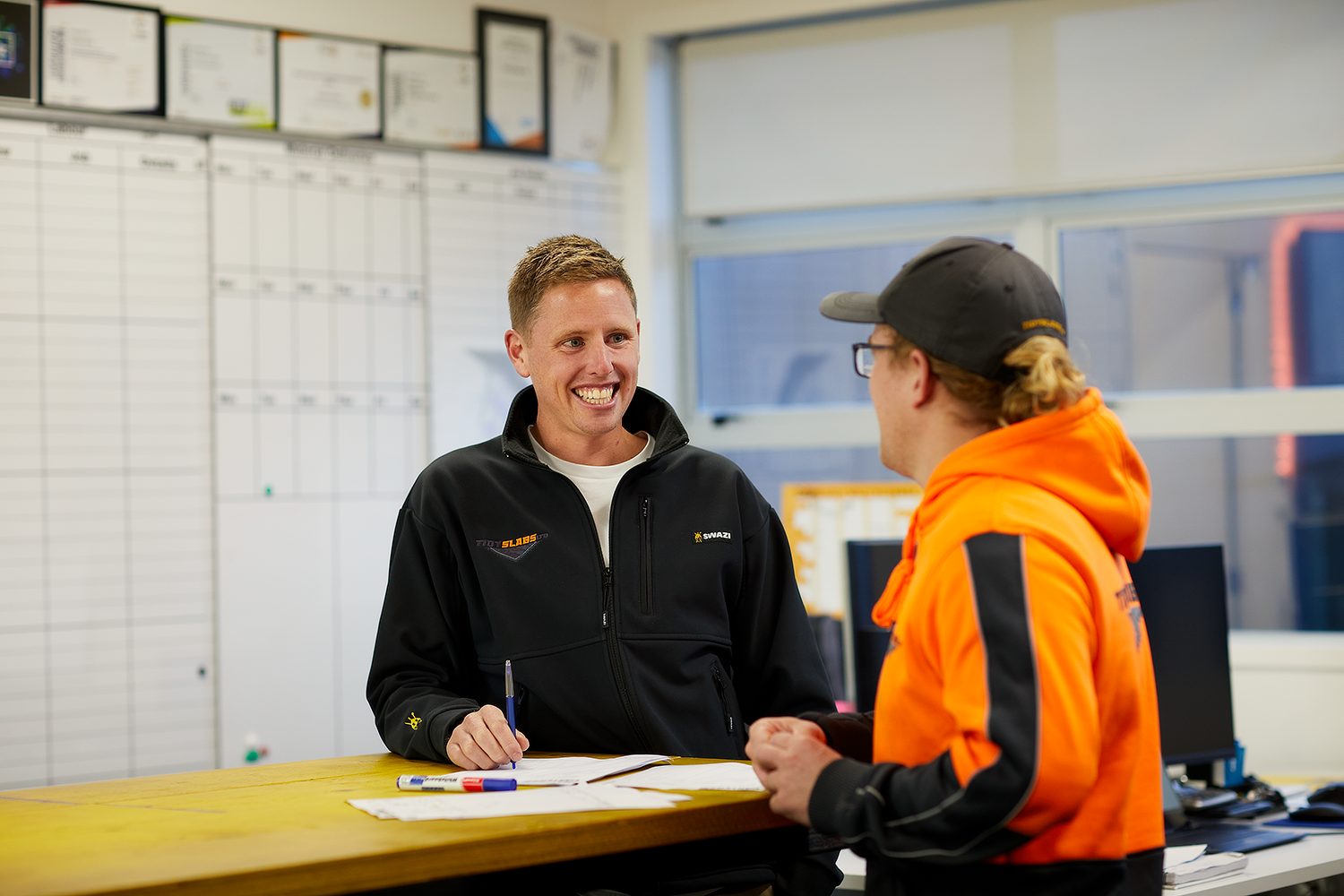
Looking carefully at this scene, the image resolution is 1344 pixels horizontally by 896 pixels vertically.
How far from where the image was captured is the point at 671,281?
3.78 metres

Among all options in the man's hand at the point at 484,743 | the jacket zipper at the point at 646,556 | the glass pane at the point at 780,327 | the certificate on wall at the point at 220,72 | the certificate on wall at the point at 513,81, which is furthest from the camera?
the glass pane at the point at 780,327

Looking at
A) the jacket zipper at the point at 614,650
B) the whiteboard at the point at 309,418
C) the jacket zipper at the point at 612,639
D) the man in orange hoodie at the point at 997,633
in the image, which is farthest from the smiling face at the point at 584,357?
the whiteboard at the point at 309,418

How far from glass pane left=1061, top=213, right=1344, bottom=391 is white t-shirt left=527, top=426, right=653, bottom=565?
1863 mm

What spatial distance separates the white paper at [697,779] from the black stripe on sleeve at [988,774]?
0.25 meters

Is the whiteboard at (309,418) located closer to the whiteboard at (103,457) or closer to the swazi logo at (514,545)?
the whiteboard at (103,457)

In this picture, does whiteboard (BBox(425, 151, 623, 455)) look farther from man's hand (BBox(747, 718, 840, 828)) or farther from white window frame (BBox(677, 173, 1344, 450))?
man's hand (BBox(747, 718, 840, 828))

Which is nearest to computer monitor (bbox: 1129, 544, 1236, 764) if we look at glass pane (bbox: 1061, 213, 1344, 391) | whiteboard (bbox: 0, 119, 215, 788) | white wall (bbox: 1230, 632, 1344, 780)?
white wall (bbox: 1230, 632, 1344, 780)

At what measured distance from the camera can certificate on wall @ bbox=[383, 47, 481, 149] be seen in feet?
10.7

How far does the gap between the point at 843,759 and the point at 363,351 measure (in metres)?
2.29

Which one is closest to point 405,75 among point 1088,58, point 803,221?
point 803,221

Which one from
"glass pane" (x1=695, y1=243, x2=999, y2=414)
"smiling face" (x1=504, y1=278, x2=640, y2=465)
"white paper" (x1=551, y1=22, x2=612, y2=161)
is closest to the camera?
"smiling face" (x1=504, y1=278, x2=640, y2=465)

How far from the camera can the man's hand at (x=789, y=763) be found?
4.08ft

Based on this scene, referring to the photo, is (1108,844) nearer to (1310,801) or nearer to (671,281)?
(1310,801)

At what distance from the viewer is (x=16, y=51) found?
2.81 m
